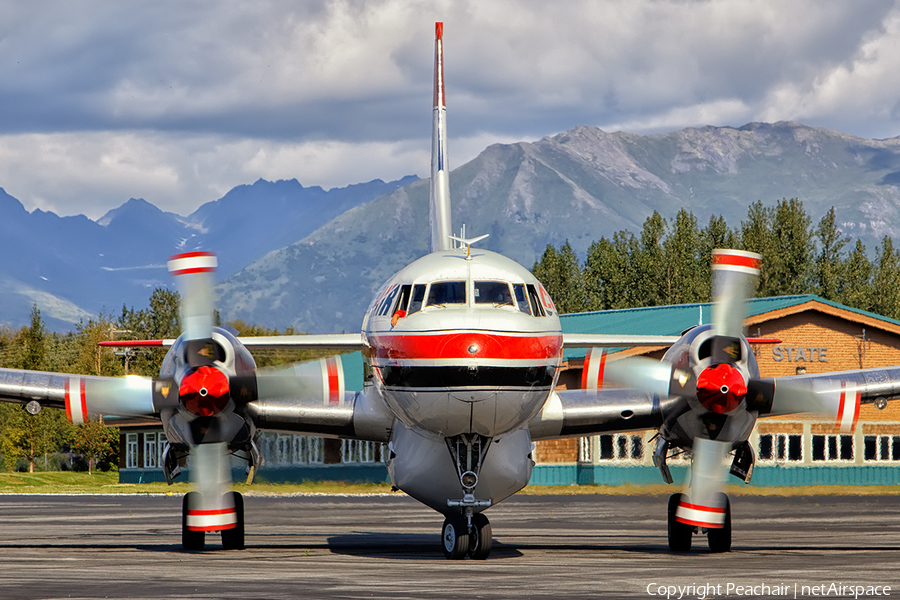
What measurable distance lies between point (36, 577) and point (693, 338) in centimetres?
970

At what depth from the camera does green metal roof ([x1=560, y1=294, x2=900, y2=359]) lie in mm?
47656

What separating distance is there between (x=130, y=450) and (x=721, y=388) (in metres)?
49.6

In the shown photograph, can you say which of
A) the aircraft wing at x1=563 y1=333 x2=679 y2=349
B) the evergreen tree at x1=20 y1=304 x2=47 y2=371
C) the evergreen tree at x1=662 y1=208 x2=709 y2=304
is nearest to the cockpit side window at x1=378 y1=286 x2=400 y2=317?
the aircraft wing at x1=563 y1=333 x2=679 y2=349

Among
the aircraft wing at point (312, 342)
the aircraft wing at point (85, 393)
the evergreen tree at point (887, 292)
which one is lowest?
the aircraft wing at point (85, 393)

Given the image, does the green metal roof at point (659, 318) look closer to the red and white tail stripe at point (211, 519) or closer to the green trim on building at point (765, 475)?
the green trim on building at point (765, 475)

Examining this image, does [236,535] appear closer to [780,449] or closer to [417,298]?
[417,298]

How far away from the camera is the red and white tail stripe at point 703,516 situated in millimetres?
17547

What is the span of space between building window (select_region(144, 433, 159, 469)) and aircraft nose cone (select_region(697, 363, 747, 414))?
46.7 m

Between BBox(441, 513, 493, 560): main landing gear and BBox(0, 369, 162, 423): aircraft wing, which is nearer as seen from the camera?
BBox(441, 513, 493, 560): main landing gear

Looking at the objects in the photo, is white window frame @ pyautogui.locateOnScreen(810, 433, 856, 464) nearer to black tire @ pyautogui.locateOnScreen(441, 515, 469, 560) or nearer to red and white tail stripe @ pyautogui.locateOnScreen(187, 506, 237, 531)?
black tire @ pyautogui.locateOnScreen(441, 515, 469, 560)

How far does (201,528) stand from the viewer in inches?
719

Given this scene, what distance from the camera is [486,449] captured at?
1683 cm

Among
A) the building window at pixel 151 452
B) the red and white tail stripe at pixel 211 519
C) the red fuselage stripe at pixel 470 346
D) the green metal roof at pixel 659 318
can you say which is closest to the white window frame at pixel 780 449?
the green metal roof at pixel 659 318

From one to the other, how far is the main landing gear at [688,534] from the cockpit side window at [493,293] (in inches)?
186
